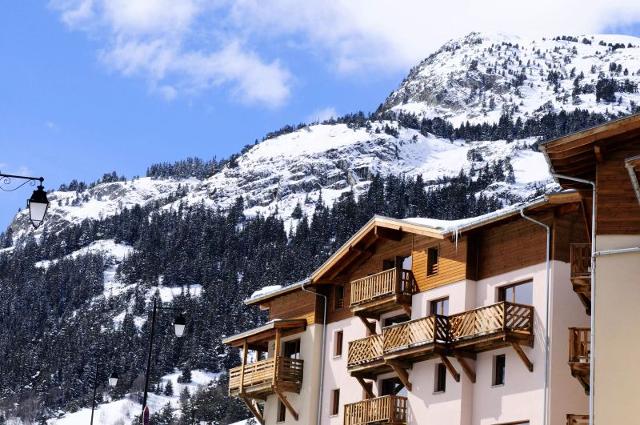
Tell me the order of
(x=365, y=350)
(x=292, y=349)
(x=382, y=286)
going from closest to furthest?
(x=365, y=350) → (x=382, y=286) → (x=292, y=349)

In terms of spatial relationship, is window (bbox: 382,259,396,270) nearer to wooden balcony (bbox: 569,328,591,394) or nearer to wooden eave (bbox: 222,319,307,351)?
wooden eave (bbox: 222,319,307,351)

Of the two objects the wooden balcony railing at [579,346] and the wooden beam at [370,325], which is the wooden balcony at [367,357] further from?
the wooden balcony railing at [579,346]

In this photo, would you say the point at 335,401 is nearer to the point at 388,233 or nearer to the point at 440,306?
the point at 388,233

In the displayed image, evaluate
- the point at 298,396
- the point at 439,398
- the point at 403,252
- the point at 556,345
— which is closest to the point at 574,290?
the point at 556,345

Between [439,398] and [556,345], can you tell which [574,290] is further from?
[439,398]

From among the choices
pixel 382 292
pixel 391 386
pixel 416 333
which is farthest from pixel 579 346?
pixel 391 386

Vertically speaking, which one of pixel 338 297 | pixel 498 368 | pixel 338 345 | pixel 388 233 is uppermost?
pixel 388 233

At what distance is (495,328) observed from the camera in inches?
1820

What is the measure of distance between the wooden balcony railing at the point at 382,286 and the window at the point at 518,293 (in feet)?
20.0

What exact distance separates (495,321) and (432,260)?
7375 mm

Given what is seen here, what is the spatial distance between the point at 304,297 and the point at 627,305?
30.8 m

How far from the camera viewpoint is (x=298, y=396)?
61.2m

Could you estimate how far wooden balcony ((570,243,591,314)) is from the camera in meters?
42.0

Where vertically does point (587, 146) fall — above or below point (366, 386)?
above
